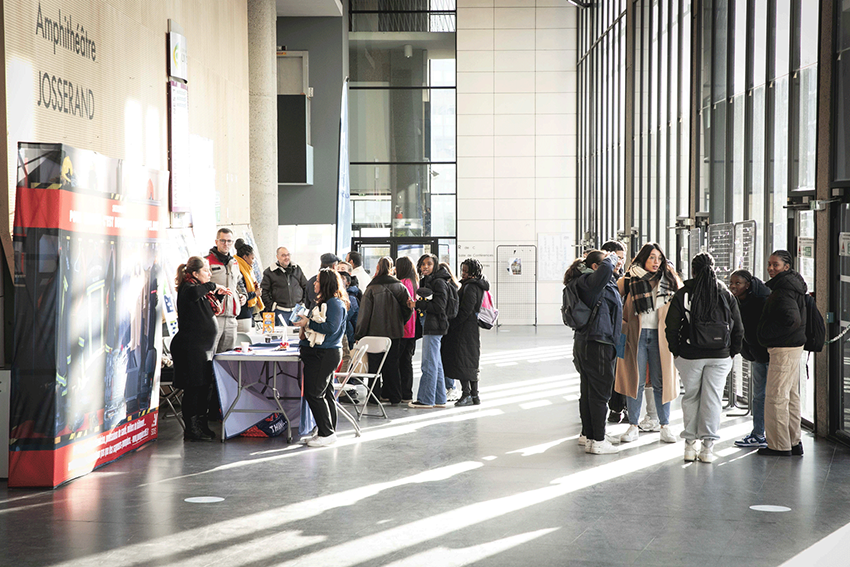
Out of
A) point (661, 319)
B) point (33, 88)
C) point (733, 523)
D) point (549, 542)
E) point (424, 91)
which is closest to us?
point (549, 542)

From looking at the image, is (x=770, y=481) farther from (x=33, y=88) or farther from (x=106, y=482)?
(x=33, y=88)

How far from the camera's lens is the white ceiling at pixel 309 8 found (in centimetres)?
1612

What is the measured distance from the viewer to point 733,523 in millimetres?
4742

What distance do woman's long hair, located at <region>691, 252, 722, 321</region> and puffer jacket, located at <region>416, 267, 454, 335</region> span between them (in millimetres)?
2936

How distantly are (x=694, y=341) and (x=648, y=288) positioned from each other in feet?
2.79

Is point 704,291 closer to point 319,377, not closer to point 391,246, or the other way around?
point 319,377

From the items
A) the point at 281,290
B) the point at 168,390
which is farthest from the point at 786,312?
the point at 281,290

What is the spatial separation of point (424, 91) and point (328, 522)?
1602cm

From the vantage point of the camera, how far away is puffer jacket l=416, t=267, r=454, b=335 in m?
8.37

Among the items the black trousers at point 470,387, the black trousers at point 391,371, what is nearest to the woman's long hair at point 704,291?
the black trousers at point 470,387

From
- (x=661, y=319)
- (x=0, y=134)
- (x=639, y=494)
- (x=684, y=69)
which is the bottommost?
(x=639, y=494)

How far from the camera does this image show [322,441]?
6738 millimetres

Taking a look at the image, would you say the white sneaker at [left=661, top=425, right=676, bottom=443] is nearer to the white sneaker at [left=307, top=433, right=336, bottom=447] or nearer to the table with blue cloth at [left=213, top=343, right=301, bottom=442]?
the white sneaker at [left=307, top=433, right=336, bottom=447]

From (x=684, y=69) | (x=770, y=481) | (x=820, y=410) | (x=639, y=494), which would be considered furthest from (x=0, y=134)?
(x=684, y=69)
